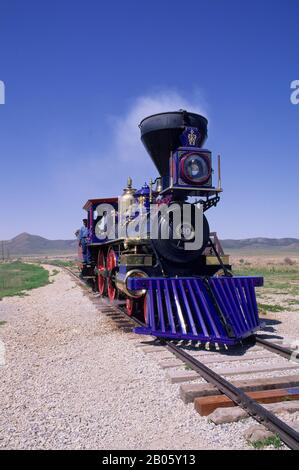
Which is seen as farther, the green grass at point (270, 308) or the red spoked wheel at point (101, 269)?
the red spoked wheel at point (101, 269)

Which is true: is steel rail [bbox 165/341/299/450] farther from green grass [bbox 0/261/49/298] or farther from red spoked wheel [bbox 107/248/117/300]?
green grass [bbox 0/261/49/298]

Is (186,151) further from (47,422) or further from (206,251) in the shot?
(47,422)

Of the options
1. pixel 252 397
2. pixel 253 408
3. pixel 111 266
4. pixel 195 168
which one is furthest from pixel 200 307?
pixel 111 266

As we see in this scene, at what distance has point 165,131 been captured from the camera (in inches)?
338

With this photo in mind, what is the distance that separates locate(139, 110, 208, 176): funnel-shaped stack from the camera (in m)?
8.53

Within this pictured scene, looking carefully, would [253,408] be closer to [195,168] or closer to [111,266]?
[195,168]

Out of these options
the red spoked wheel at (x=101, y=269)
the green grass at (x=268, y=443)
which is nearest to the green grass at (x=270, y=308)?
the red spoked wheel at (x=101, y=269)

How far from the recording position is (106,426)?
394cm

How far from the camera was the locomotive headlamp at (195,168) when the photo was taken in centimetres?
794

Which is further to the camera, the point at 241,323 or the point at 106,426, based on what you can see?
the point at 241,323

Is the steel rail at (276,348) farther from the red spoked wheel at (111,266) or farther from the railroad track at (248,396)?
the red spoked wheel at (111,266)

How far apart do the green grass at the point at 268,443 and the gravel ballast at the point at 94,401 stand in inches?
4.1
